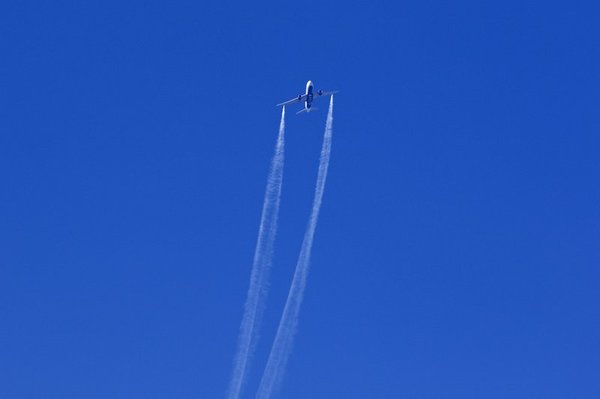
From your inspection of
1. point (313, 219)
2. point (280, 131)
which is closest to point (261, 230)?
point (313, 219)

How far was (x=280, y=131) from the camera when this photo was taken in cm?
8219

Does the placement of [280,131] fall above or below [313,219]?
above

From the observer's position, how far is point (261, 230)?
240 ft

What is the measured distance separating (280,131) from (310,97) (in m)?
4.14

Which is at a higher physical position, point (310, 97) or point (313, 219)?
point (310, 97)

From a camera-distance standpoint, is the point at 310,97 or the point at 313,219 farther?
the point at 310,97

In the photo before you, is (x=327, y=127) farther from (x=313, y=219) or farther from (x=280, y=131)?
(x=313, y=219)

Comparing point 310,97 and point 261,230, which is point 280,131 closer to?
point 310,97

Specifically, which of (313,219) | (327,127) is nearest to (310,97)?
(327,127)

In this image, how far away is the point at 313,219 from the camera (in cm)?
7388

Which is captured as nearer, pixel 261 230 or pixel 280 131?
pixel 261 230

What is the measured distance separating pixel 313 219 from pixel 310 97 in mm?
13186

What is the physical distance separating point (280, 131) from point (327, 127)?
4.37 metres

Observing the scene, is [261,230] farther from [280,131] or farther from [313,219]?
[280,131]
